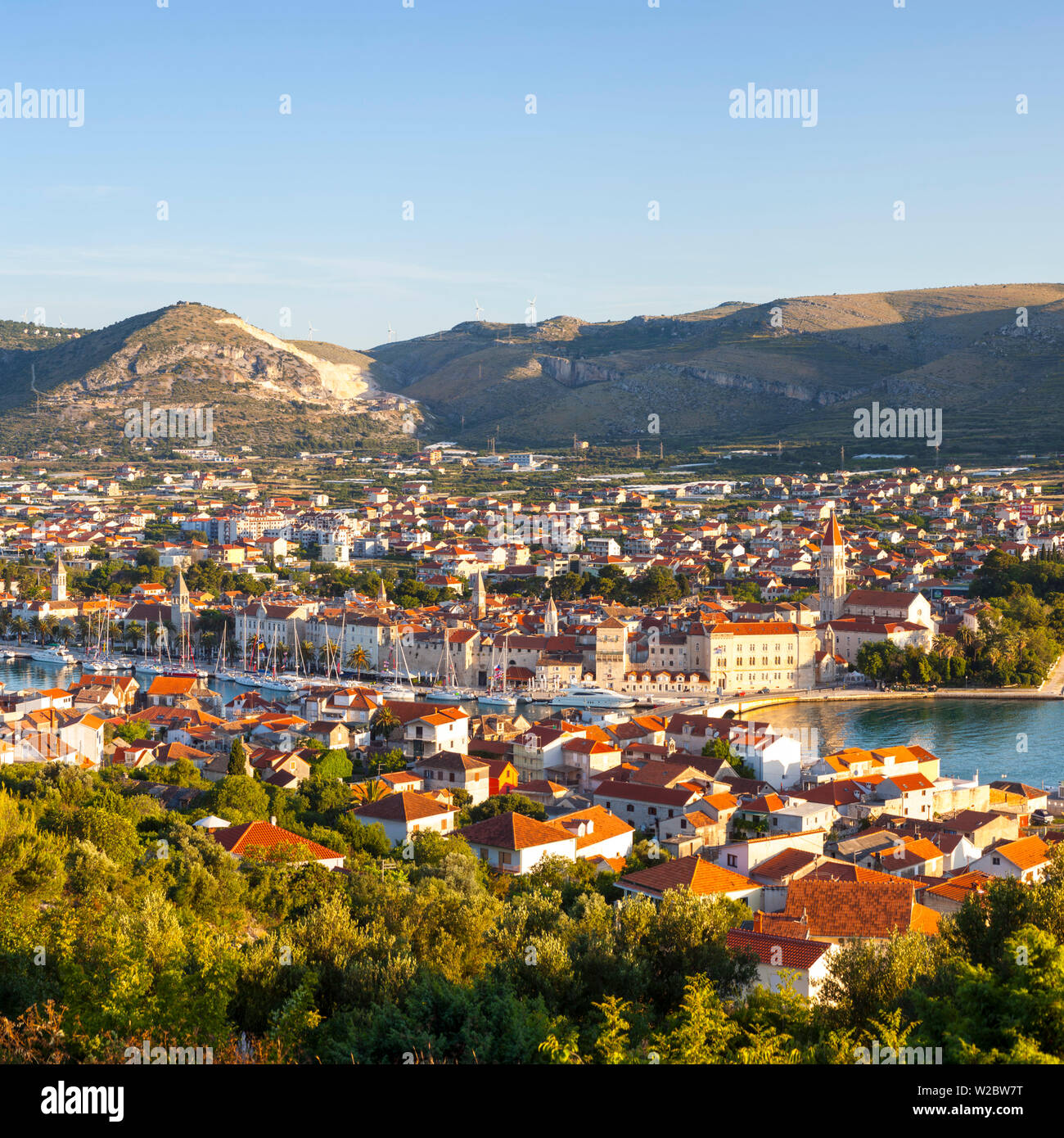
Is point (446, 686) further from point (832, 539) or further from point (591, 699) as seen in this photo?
point (832, 539)

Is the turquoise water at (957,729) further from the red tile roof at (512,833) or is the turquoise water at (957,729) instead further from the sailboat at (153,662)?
the sailboat at (153,662)

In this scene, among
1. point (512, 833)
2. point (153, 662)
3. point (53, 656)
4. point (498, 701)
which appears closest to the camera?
point (512, 833)

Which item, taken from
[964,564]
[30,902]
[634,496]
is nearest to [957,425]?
[634,496]

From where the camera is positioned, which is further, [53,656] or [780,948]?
Result: [53,656]

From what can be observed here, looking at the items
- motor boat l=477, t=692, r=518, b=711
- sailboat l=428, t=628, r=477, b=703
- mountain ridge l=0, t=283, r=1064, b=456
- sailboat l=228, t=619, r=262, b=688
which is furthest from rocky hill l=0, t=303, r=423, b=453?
motor boat l=477, t=692, r=518, b=711

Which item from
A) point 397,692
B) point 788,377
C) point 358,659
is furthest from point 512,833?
point 788,377


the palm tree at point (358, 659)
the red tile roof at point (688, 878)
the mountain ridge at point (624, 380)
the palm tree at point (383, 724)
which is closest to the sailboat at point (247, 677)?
the palm tree at point (358, 659)

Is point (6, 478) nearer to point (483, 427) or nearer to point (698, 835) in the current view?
point (483, 427)
